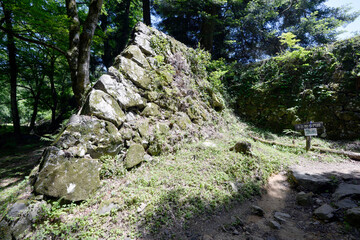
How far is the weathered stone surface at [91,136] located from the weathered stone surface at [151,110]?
122 cm

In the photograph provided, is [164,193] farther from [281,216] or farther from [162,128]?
[281,216]

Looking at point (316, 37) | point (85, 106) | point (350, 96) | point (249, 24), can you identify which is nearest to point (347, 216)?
point (85, 106)

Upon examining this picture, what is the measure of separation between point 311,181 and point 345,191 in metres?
0.58

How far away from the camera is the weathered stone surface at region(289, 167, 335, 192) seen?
3.54m

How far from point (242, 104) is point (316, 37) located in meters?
7.63

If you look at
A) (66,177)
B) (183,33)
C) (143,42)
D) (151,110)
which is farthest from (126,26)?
(66,177)

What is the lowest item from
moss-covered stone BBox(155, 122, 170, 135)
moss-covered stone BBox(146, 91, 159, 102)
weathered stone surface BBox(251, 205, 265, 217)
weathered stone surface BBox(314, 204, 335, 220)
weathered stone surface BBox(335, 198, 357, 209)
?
weathered stone surface BBox(251, 205, 265, 217)

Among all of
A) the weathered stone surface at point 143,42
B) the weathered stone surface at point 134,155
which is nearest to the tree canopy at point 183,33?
the weathered stone surface at point 143,42

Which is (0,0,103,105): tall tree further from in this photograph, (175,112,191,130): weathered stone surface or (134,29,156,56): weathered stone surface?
(175,112,191,130): weathered stone surface

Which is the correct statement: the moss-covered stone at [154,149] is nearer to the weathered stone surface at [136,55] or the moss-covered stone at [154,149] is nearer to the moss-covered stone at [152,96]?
the moss-covered stone at [152,96]

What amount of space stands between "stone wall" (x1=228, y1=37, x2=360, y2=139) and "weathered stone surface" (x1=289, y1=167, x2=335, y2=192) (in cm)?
494

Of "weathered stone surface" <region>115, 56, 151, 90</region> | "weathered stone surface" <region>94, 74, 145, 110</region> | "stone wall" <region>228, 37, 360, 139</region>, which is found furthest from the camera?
"stone wall" <region>228, 37, 360, 139</region>

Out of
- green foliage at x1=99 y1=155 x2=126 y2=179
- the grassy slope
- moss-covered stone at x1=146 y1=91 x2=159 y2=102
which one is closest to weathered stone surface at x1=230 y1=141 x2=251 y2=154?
the grassy slope

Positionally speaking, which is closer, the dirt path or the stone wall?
the dirt path
